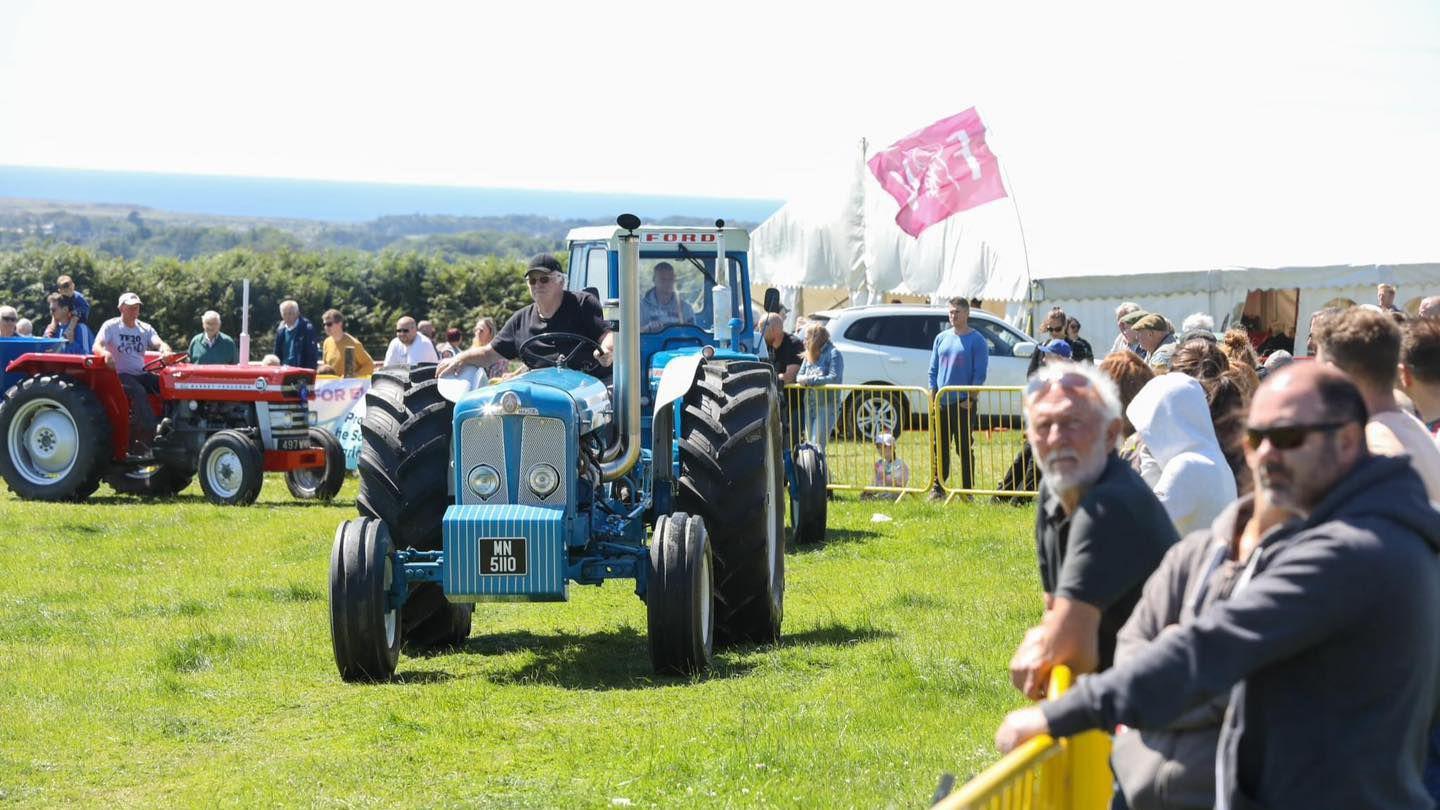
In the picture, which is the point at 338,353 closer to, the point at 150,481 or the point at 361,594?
the point at 150,481

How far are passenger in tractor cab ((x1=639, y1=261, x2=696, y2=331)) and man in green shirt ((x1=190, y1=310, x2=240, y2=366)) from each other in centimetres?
746

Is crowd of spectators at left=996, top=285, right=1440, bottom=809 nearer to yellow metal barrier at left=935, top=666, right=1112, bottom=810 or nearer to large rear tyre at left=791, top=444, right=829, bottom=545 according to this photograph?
yellow metal barrier at left=935, top=666, right=1112, bottom=810

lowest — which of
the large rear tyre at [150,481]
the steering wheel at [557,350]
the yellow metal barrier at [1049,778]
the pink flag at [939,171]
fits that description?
the large rear tyre at [150,481]

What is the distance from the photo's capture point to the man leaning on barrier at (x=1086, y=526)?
3.76m

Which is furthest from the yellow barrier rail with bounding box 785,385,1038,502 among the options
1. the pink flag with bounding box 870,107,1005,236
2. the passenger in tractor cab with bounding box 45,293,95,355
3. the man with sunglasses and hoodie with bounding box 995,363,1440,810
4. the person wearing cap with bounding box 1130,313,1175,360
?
the man with sunglasses and hoodie with bounding box 995,363,1440,810

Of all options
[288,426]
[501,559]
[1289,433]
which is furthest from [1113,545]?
[288,426]

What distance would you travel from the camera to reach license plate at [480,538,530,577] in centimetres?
768

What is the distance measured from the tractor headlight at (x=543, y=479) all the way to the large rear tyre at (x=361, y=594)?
70cm

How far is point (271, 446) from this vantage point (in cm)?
1633

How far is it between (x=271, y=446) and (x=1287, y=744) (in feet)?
46.6

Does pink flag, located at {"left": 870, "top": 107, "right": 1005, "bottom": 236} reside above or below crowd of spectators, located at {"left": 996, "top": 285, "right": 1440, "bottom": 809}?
above

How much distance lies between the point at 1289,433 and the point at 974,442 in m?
12.9

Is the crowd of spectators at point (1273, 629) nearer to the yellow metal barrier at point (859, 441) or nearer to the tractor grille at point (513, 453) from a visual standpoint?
the tractor grille at point (513, 453)

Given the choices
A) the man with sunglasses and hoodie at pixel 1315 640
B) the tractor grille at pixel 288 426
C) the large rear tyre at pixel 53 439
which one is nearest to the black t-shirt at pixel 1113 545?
the man with sunglasses and hoodie at pixel 1315 640
